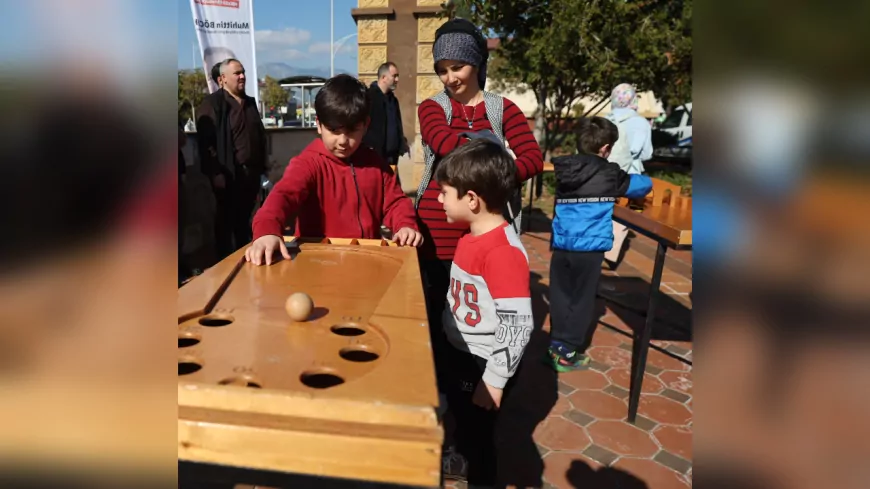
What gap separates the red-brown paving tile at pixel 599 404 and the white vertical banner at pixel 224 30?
185 inches

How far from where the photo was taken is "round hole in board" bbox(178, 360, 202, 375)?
90 cm

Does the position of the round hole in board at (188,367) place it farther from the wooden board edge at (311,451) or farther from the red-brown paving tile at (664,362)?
the red-brown paving tile at (664,362)

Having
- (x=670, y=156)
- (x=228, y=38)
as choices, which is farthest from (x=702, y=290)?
(x=670, y=156)

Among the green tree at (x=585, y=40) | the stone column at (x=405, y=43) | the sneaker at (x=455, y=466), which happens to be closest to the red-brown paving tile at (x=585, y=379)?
the sneaker at (x=455, y=466)

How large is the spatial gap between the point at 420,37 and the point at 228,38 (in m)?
3.86

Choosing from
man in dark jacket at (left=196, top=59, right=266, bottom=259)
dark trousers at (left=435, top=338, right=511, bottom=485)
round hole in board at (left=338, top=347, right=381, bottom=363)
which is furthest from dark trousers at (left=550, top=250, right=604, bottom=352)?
man in dark jacket at (left=196, top=59, right=266, bottom=259)

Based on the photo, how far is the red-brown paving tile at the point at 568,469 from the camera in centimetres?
229

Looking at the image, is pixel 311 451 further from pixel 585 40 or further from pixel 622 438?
pixel 585 40

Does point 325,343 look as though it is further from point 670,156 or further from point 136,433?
point 670,156

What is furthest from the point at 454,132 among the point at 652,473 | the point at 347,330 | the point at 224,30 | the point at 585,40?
the point at 585,40

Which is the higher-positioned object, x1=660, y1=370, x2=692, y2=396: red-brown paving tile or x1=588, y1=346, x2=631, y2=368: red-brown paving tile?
x1=588, y1=346, x2=631, y2=368: red-brown paving tile

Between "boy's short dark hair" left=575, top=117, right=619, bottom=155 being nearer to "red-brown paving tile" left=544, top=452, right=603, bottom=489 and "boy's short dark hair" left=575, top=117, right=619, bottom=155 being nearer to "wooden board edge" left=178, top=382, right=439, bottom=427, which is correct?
"red-brown paving tile" left=544, top=452, right=603, bottom=489

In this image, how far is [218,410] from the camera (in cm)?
78

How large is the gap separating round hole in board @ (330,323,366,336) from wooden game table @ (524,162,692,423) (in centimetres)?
183
